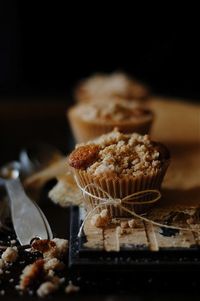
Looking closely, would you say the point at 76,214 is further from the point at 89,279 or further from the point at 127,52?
→ the point at 127,52

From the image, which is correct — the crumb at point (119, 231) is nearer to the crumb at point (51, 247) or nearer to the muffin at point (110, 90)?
the crumb at point (51, 247)

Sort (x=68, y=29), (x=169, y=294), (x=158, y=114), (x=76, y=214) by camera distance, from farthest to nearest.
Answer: (x=68, y=29) < (x=158, y=114) < (x=76, y=214) < (x=169, y=294)

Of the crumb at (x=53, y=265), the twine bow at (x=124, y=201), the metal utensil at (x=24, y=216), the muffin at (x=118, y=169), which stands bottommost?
the crumb at (x=53, y=265)

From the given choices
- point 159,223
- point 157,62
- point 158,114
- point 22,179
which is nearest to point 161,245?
point 159,223

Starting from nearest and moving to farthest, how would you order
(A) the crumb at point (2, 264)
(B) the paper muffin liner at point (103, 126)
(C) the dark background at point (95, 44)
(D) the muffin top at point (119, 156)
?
1. (A) the crumb at point (2, 264)
2. (D) the muffin top at point (119, 156)
3. (B) the paper muffin liner at point (103, 126)
4. (C) the dark background at point (95, 44)

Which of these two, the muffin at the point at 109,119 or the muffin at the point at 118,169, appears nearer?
the muffin at the point at 118,169

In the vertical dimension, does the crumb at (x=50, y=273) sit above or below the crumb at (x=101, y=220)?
below

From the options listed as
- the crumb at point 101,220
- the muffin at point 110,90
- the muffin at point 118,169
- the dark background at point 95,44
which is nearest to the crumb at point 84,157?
the muffin at point 118,169
